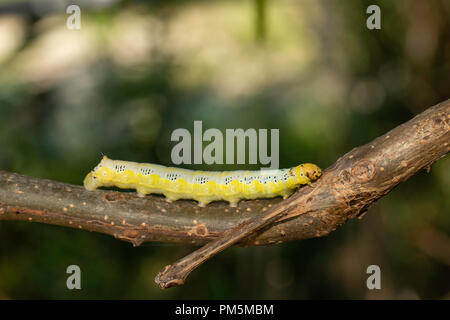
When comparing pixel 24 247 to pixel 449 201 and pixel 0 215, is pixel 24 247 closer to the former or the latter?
pixel 0 215

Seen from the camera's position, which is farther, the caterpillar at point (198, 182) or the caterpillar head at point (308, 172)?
the caterpillar at point (198, 182)

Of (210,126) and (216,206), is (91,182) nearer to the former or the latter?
(216,206)

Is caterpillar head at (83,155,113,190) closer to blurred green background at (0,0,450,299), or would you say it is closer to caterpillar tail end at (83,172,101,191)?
caterpillar tail end at (83,172,101,191)

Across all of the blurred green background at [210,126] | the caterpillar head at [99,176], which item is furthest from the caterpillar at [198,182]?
the blurred green background at [210,126]

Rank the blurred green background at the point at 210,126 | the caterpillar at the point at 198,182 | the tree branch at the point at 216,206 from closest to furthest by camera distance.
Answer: the tree branch at the point at 216,206, the caterpillar at the point at 198,182, the blurred green background at the point at 210,126

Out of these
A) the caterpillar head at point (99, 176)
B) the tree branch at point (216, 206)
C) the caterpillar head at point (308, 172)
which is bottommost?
the tree branch at point (216, 206)

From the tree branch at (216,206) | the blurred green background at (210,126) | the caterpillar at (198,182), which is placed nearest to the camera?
the tree branch at (216,206)

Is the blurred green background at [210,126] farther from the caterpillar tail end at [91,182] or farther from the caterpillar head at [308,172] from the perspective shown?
the caterpillar head at [308,172]
